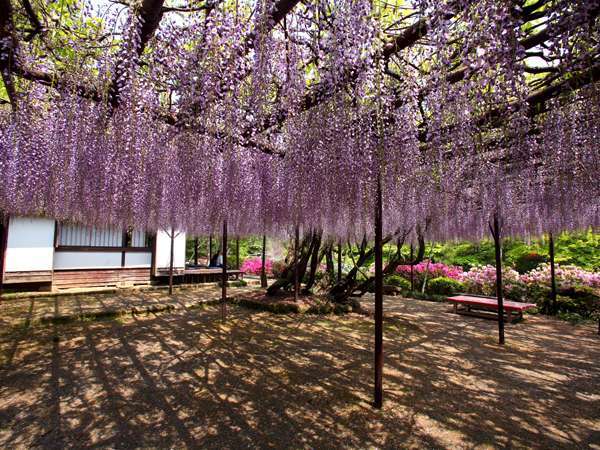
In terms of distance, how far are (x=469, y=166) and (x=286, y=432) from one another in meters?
4.36

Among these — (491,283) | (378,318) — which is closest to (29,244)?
(378,318)

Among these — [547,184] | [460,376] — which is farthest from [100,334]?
[547,184]

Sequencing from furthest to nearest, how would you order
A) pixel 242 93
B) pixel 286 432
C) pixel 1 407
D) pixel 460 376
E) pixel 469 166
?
pixel 469 166
pixel 460 376
pixel 242 93
pixel 1 407
pixel 286 432

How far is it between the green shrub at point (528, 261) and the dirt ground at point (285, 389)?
22.8ft

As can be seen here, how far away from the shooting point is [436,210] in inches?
254

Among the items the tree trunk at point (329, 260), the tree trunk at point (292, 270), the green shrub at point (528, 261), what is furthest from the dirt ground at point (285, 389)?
the green shrub at point (528, 261)

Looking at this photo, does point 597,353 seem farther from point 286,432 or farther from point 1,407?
point 1,407

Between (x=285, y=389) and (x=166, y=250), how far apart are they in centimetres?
883

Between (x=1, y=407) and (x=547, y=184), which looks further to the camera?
(x=547, y=184)

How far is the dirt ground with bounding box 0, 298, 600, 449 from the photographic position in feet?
8.13

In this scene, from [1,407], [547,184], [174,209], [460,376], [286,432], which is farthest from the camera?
[174,209]

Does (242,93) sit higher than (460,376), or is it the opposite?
(242,93)

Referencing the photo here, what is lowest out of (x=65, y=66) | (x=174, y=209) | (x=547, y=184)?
(x=174, y=209)

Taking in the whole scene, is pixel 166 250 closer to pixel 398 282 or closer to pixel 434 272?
pixel 398 282
